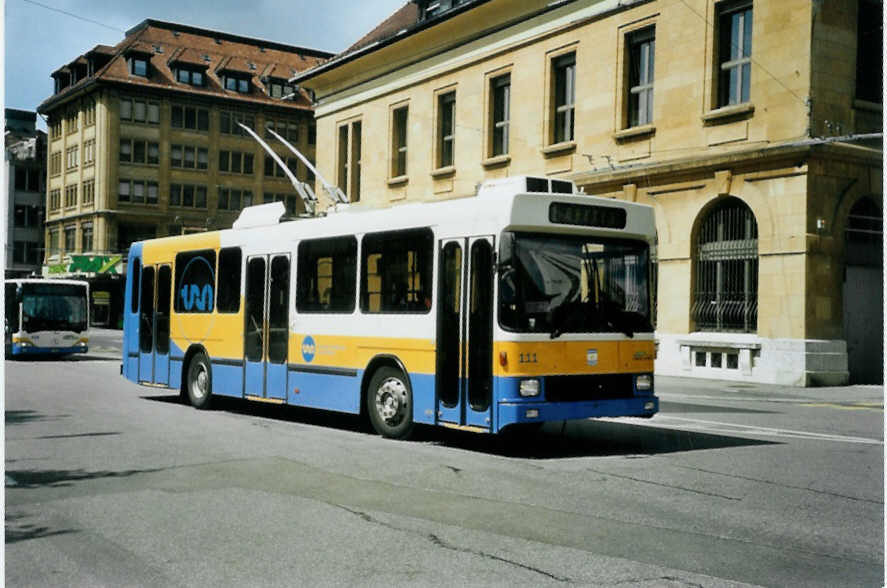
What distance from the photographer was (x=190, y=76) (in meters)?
68.8

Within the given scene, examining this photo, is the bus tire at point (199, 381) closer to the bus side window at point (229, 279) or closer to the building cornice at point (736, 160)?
the bus side window at point (229, 279)

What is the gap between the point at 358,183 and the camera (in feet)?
132

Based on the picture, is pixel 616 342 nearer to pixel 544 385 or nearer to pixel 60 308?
pixel 544 385

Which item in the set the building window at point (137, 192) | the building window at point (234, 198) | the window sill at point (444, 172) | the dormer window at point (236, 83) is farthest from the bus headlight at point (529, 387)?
the dormer window at point (236, 83)

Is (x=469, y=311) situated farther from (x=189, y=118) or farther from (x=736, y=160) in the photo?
(x=189, y=118)

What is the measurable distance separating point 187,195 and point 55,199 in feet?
198

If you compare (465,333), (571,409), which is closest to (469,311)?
(465,333)

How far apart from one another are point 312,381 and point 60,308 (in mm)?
21192

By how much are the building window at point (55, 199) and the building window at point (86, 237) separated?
18.1 meters

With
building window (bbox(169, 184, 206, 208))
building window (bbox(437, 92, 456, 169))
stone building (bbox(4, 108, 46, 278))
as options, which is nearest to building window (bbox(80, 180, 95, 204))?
stone building (bbox(4, 108, 46, 278))

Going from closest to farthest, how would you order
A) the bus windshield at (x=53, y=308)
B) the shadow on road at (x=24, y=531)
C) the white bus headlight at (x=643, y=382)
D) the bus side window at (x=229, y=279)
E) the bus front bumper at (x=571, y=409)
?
the shadow on road at (x=24, y=531), the bus front bumper at (x=571, y=409), the white bus headlight at (x=643, y=382), the bus side window at (x=229, y=279), the bus windshield at (x=53, y=308)

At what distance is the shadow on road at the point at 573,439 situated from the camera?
11.5 meters

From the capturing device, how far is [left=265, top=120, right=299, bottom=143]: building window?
76125 millimetres

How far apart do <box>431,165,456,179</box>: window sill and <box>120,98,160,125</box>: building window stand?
31899 mm
